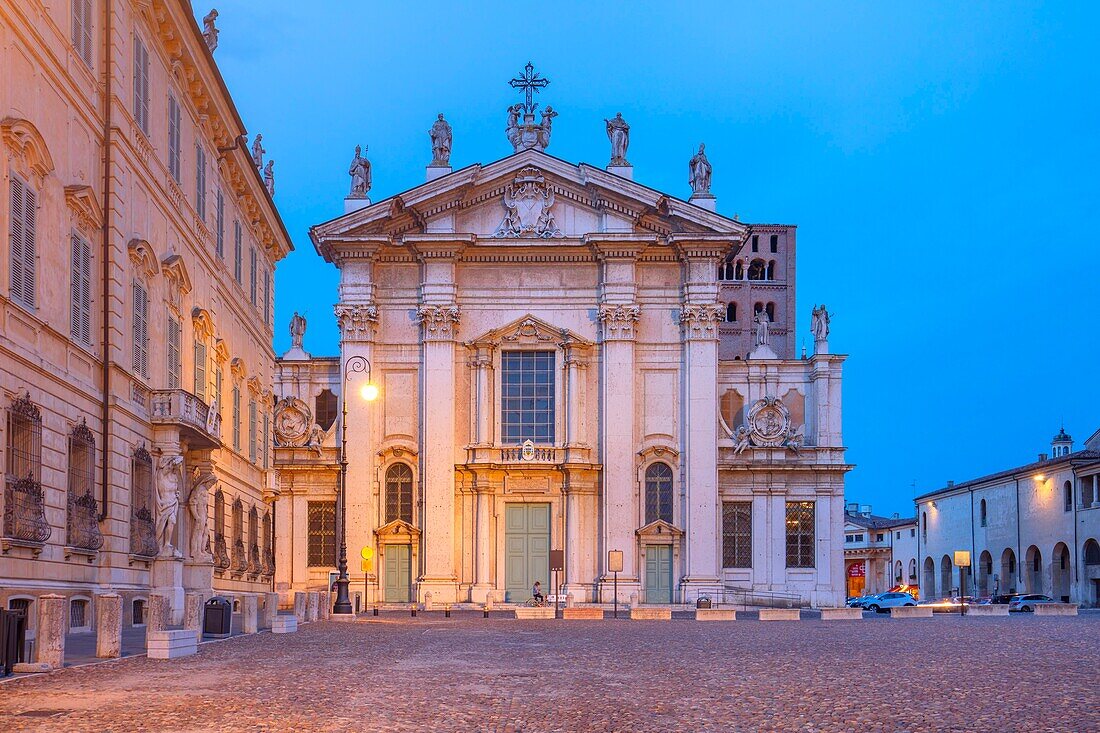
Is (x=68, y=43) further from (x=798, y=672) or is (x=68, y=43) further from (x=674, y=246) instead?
(x=674, y=246)

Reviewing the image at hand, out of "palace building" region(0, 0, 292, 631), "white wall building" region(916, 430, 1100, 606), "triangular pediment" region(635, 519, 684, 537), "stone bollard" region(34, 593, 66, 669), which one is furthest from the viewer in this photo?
"white wall building" region(916, 430, 1100, 606)

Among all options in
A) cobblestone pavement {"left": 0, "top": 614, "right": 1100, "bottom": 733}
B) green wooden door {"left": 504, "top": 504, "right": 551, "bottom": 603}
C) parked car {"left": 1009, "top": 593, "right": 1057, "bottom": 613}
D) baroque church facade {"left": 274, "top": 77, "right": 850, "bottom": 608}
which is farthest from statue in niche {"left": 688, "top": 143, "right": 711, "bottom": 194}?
cobblestone pavement {"left": 0, "top": 614, "right": 1100, "bottom": 733}

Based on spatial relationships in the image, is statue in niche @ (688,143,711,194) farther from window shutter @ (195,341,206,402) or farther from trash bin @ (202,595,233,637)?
trash bin @ (202,595,233,637)

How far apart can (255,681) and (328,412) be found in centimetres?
4058

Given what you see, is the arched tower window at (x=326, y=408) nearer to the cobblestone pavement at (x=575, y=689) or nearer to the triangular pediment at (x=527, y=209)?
the triangular pediment at (x=527, y=209)

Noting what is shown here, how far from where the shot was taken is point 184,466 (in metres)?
29.7

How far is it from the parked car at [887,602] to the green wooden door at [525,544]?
20.1m

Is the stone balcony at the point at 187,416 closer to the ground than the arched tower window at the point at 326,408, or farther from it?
closer to the ground

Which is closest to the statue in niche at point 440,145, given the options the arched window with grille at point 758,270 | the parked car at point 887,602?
the parked car at point 887,602

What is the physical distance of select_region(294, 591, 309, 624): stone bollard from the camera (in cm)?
3359

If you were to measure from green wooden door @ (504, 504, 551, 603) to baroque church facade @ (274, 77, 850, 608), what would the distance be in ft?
0.25

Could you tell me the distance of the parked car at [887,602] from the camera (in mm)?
66188

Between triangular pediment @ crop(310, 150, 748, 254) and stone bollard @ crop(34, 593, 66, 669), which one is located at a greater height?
triangular pediment @ crop(310, 150, 748, 254)

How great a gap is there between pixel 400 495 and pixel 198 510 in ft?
78.1
